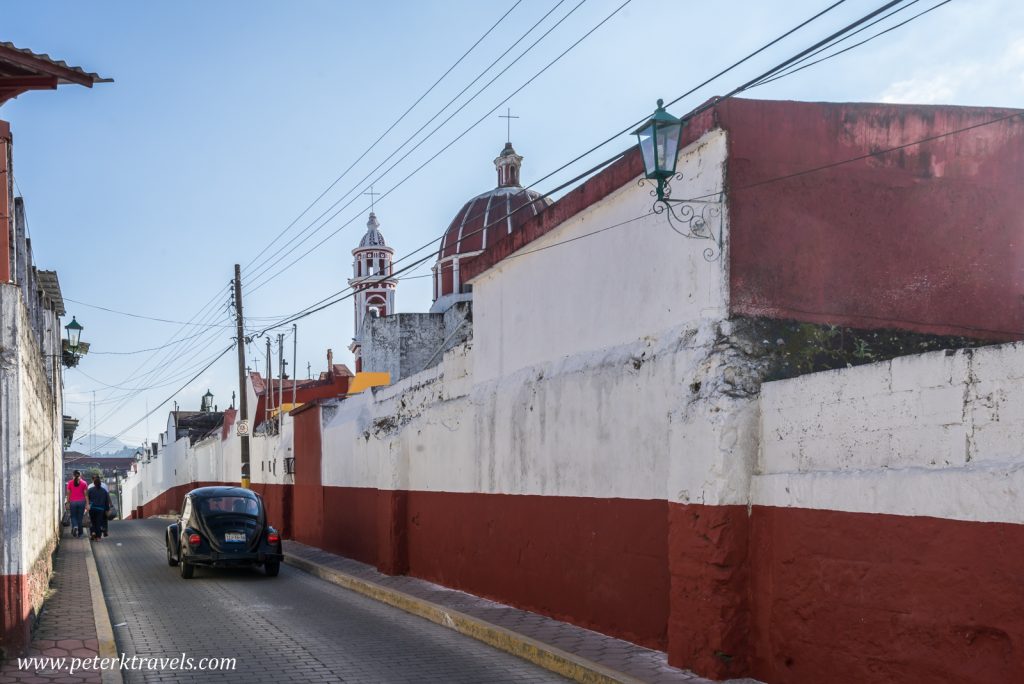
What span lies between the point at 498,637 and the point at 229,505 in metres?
7.71

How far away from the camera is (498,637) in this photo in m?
10.0

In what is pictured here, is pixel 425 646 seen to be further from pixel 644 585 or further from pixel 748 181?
pixel 748 181

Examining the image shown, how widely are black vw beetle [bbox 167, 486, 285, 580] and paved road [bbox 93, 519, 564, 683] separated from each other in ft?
1.13

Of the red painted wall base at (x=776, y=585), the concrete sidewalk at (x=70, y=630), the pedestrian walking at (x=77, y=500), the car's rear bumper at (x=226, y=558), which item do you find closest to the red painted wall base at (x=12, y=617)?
the concrete sidewalk at (x=70, y=630)

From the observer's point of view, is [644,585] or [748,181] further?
[644,585]

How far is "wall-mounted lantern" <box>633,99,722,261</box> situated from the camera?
26.0ft

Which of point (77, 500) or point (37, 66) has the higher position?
point (37, 66)

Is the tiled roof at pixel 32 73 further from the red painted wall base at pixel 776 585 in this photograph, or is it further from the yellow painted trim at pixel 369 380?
the yellow painted trim at pixel 369 380

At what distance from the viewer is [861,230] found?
326 inches

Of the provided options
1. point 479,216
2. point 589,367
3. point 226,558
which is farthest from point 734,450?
point 479,216

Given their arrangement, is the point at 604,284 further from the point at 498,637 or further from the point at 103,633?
the point at 103,633

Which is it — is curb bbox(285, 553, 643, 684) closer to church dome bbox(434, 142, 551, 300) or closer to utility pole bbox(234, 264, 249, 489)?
utility pole bbox(234, 264, 249, 489)

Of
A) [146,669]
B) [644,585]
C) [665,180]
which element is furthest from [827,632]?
[146,669]

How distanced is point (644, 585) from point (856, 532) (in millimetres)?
2841
